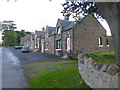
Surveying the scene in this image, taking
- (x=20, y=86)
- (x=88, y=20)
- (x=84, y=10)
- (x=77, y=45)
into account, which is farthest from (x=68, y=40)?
(x=20, y=86)

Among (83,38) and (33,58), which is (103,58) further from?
(33,58)

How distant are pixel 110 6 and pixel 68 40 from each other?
13.1 m

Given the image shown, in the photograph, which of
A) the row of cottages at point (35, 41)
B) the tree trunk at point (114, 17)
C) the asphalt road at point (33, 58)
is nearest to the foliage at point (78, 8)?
the tree trunk at point (114, 17)

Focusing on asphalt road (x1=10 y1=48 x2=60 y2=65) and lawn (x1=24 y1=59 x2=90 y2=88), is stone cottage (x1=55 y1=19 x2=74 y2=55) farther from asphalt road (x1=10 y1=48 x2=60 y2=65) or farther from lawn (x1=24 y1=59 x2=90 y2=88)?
lawn (x1=24 y1=59 x2=90 y2=88)

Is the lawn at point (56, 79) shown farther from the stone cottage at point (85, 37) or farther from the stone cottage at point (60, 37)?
the stone cottage at point (60, 37)

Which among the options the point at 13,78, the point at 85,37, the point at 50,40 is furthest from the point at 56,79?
the point at 50,40

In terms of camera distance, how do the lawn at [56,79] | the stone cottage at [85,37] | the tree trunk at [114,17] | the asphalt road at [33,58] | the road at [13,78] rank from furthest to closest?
the stone cottage at [85,37] < the asphalt road at [33,58] < the road at [13,78] < the lawn at [56,79] < the tree trunk at [114,17]

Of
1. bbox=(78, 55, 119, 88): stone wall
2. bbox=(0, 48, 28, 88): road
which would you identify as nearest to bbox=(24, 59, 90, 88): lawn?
bbox=(0, 48, 28, 88): road

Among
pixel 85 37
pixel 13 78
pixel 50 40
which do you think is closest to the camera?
pixel 13 78

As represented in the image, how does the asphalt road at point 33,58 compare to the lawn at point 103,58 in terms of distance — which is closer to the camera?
the lawn at point 103,58

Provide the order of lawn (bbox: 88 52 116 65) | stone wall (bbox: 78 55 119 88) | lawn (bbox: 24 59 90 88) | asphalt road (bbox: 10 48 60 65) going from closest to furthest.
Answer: stone wall (bbox: 78 55 119 88) → lawn (bbox: 24 59 90 88) → lawn (bbox: 88 52 116 65) → asphalt road (bbox: 10 48 60 65)

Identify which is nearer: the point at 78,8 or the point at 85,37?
the point at 78,8

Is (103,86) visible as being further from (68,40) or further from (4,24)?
(4,24)

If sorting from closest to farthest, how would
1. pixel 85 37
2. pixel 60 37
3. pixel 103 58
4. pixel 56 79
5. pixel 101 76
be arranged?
pixel 101 76
pixel 56 79
pixel 103 58
pixel 85 37
pixel 60 37
